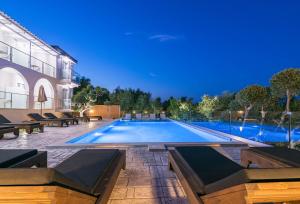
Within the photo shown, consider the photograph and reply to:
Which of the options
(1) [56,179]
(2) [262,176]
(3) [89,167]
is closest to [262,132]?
(3) [89,167]

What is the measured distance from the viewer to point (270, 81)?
13312 mm

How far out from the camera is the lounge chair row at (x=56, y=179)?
1.78 meters

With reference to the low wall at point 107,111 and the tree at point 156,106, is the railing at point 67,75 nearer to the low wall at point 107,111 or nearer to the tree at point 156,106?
the low wall at point 107,111

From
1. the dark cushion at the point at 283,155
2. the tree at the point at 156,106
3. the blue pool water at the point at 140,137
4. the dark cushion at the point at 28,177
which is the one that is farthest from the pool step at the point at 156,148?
the tree at the point at 156,106

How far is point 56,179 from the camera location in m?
1.92

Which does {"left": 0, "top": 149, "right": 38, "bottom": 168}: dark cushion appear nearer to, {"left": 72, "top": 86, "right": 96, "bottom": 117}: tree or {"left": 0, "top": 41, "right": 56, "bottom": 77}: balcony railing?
{"left": 0, "top": 41, "right": 56, "bottom": 77}: balcony railing

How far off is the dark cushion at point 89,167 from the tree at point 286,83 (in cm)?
1080

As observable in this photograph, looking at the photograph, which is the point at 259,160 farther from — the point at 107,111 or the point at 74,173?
the point at 107,111

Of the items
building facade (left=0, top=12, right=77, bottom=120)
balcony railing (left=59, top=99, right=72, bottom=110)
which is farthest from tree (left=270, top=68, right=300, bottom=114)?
balcony railing (left=59, top=99, right=72, bottom=110)

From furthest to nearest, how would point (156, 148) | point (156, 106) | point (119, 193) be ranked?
point (156, 106)
point (156, 148)
point (119, 193)

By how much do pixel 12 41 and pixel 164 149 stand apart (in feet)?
51.0

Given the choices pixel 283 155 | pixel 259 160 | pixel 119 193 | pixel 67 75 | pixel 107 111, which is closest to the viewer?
pixel 119 193

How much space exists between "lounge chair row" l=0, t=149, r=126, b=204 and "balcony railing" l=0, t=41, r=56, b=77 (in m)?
12.2

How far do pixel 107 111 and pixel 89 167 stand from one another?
81.2 ft
